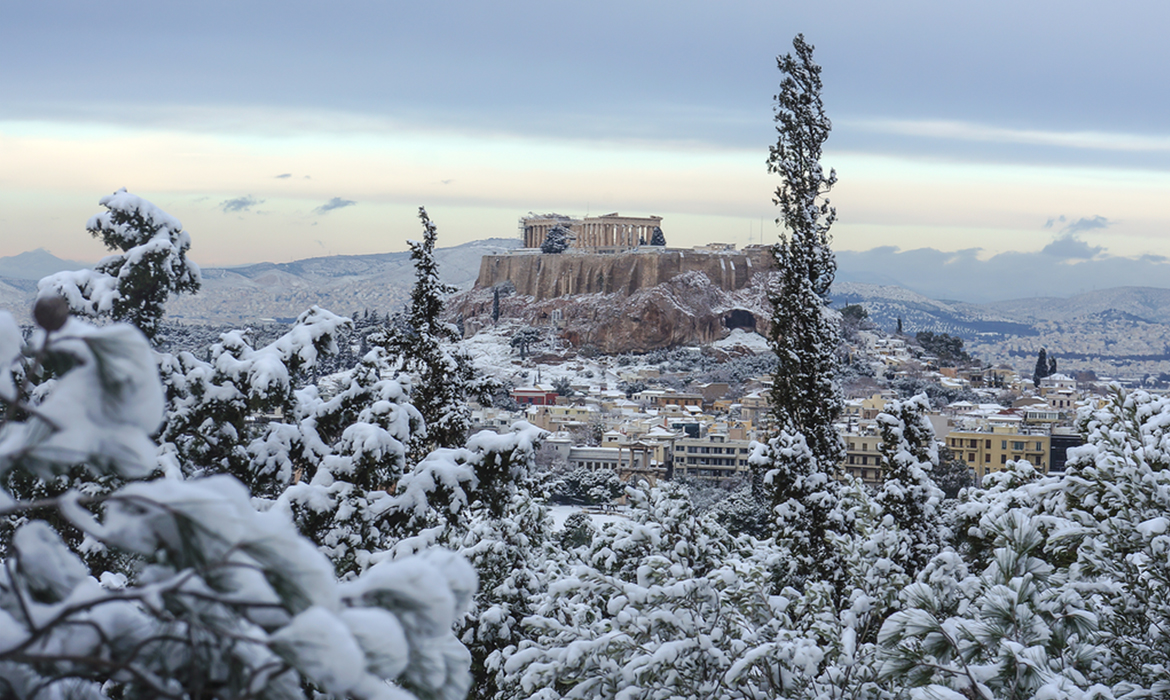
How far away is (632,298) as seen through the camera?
238ft

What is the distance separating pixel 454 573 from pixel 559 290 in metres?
75.2

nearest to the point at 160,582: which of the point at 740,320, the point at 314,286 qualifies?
the point at 740,320

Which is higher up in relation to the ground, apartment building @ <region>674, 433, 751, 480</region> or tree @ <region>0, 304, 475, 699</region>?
tree @ <region>0, 304, 475, 699</region>

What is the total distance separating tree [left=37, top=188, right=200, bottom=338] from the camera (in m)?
5.04

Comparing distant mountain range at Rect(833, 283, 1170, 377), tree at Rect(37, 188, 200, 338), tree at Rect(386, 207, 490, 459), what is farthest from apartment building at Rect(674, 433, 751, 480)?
distant mountain range at Rect(833, 283, 1170, 377)

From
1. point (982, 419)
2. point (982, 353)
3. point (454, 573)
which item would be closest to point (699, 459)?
point (982, 419)

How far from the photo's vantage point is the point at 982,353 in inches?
3772

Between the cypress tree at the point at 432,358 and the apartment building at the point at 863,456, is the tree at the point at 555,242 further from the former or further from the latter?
the cypress tree at the point at 432,358

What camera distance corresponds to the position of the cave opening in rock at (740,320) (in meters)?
73.0

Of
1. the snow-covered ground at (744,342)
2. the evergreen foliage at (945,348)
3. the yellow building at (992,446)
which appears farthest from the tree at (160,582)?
the snow-covered ground at (744,342)

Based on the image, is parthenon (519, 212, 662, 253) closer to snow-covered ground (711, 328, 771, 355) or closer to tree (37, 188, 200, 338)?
snow-covered ground (711, 328, 771, 355)

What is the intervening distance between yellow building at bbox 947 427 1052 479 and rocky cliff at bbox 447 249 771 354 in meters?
34.9

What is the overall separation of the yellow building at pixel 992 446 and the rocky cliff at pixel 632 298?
34.9m

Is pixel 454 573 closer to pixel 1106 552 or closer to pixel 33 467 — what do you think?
pixel 33 467
